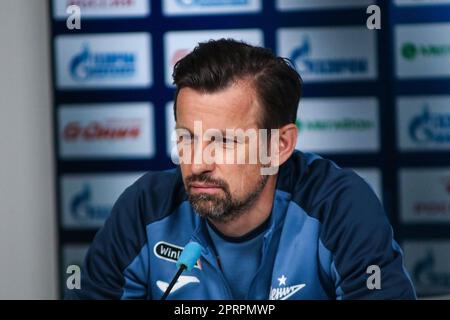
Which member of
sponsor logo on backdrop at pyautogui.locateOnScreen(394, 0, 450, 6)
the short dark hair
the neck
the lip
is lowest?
the neck

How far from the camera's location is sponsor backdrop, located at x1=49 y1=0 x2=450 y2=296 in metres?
1.74

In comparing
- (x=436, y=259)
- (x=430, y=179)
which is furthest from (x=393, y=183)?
(x=436, y=259)

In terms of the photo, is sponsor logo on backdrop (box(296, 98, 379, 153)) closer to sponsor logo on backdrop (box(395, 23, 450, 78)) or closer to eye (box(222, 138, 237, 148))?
sponsor logo on backdrop (box(395, 23, 450, 78))

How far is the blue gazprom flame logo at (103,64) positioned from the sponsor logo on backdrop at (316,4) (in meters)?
0.42

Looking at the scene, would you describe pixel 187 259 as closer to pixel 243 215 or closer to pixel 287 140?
pixel 243 215

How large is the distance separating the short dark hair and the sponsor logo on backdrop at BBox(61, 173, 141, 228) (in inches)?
31.6

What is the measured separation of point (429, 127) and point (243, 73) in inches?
35.1

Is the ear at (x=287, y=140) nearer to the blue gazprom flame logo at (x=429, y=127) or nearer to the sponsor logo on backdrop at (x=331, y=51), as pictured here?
the sponsor logo on backdrop at (x=331, y=51)

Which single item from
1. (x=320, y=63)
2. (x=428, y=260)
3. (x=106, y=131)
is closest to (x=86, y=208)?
(x=106, y=131)

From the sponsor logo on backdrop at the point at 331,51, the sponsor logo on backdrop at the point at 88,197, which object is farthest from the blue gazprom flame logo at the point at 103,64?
the sponsor logo on backdrop at the point at 331,51

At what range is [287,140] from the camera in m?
1.18

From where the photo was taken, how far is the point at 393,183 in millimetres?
1847

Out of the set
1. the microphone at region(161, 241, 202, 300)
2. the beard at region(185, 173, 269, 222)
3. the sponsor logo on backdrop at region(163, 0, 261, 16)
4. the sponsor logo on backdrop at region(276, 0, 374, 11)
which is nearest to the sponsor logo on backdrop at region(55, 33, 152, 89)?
the sponsor logo on backdrop at region(163, 0, 261, 16)

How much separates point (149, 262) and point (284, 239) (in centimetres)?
24
